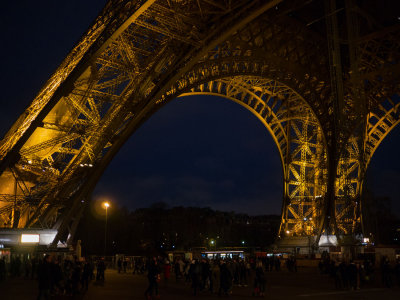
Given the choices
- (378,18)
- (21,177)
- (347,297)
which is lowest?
(347,297)

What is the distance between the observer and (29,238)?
82.3ft

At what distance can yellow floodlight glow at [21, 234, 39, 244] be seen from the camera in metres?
24.8

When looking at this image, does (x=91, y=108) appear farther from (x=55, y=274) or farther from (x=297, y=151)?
(x=297, y=151)

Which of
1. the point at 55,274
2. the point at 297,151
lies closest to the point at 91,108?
the point at 55,274

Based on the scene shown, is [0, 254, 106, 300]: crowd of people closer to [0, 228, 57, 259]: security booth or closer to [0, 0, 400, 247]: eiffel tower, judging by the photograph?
[0, 228, 57, 259]: security booth

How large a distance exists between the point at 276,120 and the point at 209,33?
21920 millimetres

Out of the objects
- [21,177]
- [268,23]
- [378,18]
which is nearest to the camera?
[21,177]

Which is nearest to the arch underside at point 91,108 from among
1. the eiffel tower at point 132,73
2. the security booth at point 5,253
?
the eiffel tower at point 132,73

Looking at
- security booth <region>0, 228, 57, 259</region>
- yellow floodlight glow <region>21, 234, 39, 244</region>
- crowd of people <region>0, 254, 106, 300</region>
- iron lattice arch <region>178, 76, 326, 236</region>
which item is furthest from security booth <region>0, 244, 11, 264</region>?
iron lattice arch <region>178, 76, 326, 236</region>

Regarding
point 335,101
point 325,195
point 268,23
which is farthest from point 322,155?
point 268,23

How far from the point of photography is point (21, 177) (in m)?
24.8

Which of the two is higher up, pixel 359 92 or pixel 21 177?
pixel 359 92

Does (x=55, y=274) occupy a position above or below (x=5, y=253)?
below

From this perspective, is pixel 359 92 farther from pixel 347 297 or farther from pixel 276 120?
pixel 347 297
